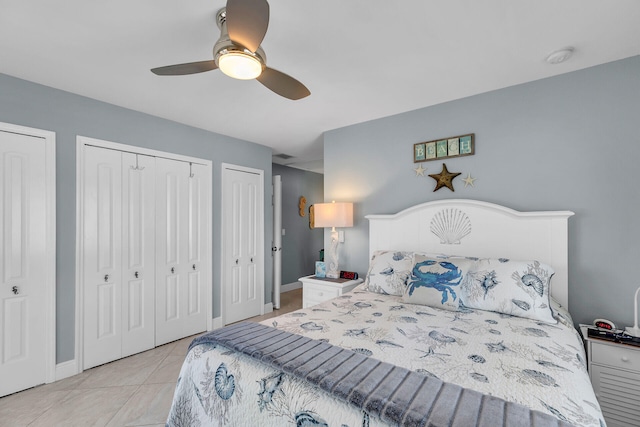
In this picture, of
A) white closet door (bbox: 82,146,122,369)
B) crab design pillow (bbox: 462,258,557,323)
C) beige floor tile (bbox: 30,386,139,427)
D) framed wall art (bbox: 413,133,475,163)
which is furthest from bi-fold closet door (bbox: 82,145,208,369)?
crab design pillow (bbox: 462,258,557,323)

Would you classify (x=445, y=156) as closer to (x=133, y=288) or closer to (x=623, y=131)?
(x=623, y=131)

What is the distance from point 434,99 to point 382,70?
33.0 inches

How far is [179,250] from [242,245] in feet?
2.86

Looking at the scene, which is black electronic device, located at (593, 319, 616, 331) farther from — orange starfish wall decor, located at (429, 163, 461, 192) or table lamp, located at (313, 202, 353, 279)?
table lamp, located at (313, 202, 353, 279)

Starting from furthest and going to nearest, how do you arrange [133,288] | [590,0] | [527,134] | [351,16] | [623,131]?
1. [133,288]
2. [527,134]
3. [623,131]
4. [351,16]
5. [590,0]

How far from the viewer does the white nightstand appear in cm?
178

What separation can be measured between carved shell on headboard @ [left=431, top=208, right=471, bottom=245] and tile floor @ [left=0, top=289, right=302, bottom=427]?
2657mm

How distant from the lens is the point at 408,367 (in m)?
1.25

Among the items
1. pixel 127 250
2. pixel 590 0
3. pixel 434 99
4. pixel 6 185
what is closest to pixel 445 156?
pixel 434 99

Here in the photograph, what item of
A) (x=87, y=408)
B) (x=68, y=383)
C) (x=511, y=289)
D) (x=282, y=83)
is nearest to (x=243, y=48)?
(x=282, y=83)

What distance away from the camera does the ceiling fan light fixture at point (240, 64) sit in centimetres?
151

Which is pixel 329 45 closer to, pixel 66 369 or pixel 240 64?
pixel 240 64

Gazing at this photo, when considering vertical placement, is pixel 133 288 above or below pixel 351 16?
below

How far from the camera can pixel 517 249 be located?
7.86 ft
